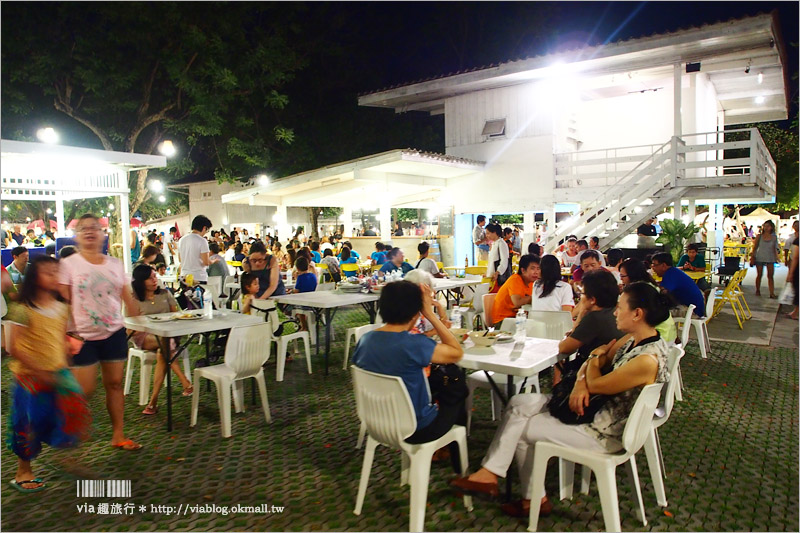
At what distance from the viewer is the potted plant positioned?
1060 centimetres

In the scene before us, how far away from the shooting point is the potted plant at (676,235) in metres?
10.6

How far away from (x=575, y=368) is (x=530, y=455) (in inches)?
28.9

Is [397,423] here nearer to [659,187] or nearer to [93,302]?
[93,302]

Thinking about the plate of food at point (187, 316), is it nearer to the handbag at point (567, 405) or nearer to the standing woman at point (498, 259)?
the handbag at point (567, 405)

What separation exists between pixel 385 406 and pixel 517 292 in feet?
10.4

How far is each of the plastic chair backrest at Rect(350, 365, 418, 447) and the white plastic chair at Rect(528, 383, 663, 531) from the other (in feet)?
2.47

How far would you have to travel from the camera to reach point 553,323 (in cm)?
501

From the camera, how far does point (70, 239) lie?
971 cm

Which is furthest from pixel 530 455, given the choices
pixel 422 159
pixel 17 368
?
pixel 422 159

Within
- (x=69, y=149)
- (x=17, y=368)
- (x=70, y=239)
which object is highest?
(x=69, y=149)

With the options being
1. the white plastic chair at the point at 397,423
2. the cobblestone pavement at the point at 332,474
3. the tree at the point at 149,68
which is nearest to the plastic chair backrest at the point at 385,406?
the white plastic chair at the point at 397,423

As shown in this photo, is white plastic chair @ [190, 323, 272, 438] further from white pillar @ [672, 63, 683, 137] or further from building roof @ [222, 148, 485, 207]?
white pillar @ [672, 63, 683, 137]

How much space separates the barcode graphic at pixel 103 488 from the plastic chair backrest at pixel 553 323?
3.41m

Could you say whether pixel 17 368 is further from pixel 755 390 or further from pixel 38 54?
pixel 38 54
